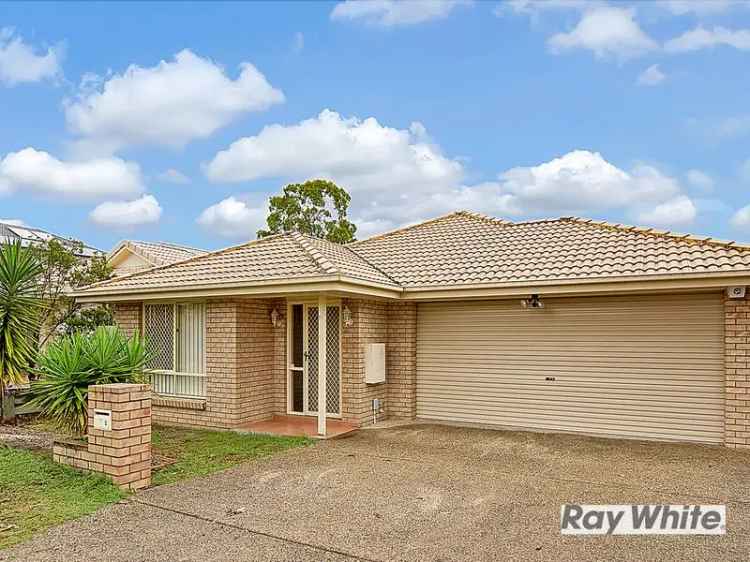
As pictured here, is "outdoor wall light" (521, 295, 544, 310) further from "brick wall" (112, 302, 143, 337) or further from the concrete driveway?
"brick wall" (112, 302, 143, 337)

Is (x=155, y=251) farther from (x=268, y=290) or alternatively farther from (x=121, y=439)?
(x=121, y=439)

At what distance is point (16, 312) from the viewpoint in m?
10.8

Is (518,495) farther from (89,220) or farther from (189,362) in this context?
(89,220)

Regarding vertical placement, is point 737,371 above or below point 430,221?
below

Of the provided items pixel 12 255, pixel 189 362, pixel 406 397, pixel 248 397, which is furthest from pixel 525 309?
pixel 12 255

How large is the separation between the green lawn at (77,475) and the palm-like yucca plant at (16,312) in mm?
2671

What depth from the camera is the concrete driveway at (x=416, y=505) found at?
4805 millimetres

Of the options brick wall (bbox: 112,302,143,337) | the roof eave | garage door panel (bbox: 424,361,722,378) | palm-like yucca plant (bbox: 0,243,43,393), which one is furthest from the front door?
palm-like yucca plant (bbox: 0,243,43,393)

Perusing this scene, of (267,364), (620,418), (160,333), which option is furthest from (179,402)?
(620,418)

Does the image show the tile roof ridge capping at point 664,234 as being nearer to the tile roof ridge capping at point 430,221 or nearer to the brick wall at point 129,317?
the tile roof ridge capping at point 430,221

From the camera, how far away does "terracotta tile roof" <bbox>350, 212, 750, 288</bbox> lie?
9070mm

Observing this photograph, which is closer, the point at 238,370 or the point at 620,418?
the point at 620,418

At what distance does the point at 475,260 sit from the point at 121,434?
716 cm

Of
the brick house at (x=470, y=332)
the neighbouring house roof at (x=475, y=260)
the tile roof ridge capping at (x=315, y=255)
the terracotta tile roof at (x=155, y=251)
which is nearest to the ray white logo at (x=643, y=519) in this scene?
the brick house at (x=470, y=332)
